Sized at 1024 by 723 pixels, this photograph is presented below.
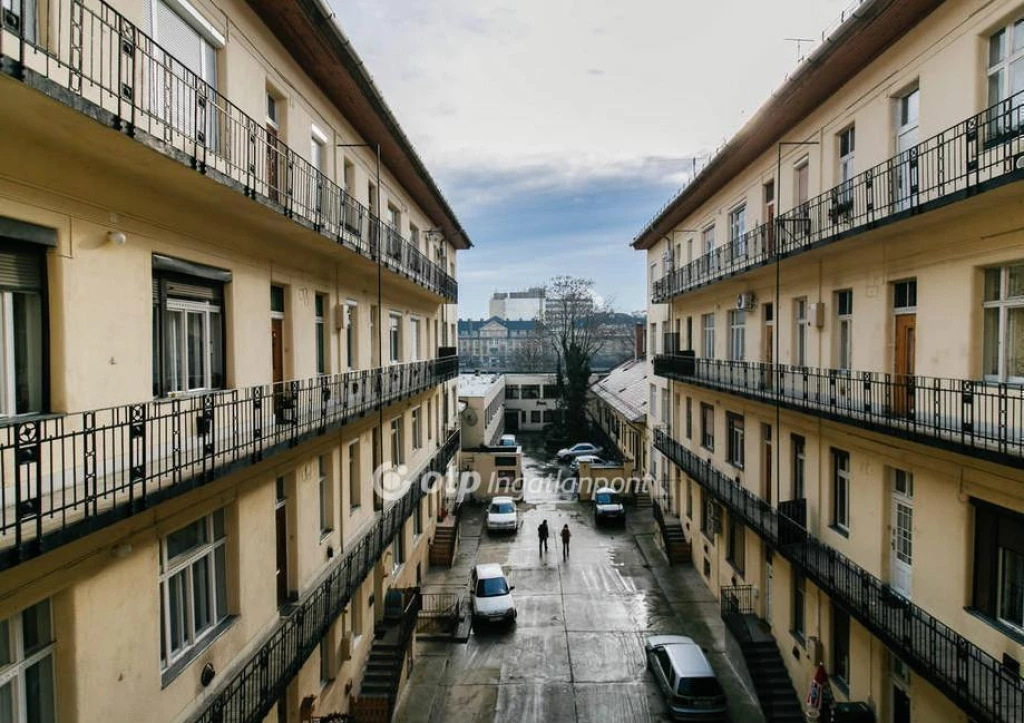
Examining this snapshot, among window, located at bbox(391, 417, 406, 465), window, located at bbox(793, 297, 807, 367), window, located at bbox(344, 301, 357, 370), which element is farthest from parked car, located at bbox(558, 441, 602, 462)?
window, located at bbox(344, 301, 357, 370)

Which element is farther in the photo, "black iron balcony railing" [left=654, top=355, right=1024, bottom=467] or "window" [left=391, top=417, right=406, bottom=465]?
"window" [left=391, top=417, right=406, bottom=465]

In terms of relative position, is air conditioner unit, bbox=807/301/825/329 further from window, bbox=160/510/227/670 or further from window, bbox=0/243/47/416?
window, bbox=0/243/47/416

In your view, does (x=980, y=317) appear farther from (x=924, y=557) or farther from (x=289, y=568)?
(x=289, y=568)

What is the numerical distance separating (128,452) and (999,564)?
Result: 32.9 feet

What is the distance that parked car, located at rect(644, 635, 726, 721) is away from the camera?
12.2m

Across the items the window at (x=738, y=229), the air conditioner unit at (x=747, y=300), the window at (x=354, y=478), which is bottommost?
the window at (x=354, y=478)

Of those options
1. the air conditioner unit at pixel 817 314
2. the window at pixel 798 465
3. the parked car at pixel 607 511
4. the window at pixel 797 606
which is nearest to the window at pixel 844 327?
the air conditioner unit at pixel 817 314

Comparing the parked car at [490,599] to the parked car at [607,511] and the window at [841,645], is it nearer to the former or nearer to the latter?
the window at [841,645]

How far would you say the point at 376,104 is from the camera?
11477mm

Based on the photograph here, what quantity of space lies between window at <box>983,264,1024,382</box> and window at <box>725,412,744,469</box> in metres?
9.24

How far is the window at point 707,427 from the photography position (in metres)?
19.4

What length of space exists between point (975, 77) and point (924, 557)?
6.61m

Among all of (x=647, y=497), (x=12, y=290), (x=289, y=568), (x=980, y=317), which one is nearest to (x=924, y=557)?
(x=980, y=317)

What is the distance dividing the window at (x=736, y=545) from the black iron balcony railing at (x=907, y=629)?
8.76 feet
